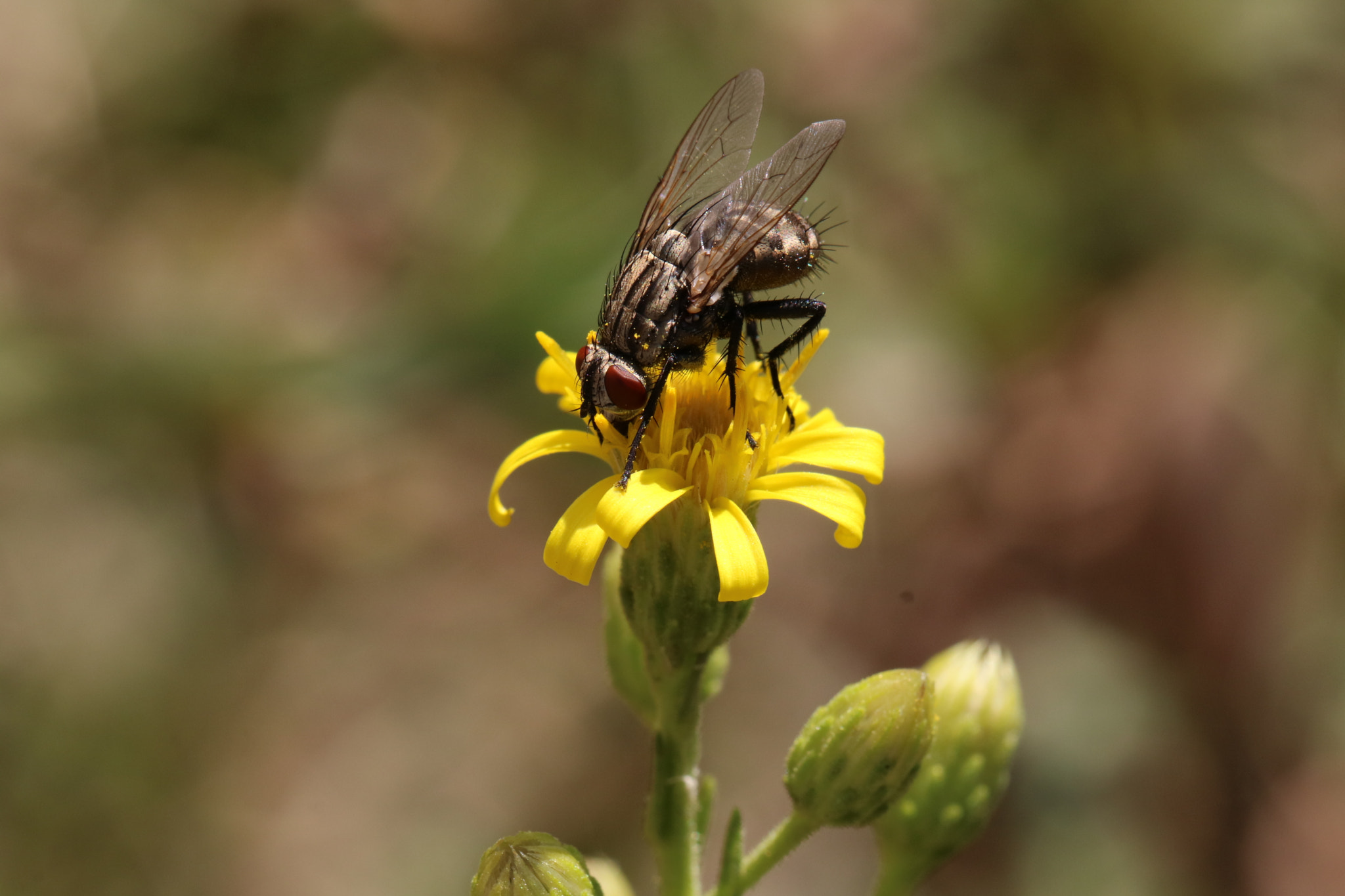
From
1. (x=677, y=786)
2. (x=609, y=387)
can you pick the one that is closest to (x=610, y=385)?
(x=609, y=387)

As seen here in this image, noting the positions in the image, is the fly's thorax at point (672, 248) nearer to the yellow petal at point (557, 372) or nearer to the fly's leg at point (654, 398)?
the fly's leg at point (654, 398)

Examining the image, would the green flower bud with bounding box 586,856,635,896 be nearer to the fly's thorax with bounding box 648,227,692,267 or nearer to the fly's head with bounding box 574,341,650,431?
the fly's head with bounding box 574,341,650,431

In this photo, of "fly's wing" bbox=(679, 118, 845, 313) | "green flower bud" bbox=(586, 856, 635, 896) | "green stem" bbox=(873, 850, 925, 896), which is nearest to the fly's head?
"fly's wing" bbox=(679, 118, 845, 313)

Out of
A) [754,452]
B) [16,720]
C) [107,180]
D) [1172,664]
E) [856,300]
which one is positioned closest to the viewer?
[754,452]

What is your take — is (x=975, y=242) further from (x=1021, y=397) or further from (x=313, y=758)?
(x=313, y=758)

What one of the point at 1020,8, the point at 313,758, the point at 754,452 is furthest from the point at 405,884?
the point at 1020,8

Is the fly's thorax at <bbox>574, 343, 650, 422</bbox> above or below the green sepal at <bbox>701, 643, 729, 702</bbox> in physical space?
above

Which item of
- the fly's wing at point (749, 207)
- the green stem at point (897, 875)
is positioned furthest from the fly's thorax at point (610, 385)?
the green stem at point (897, 875)
